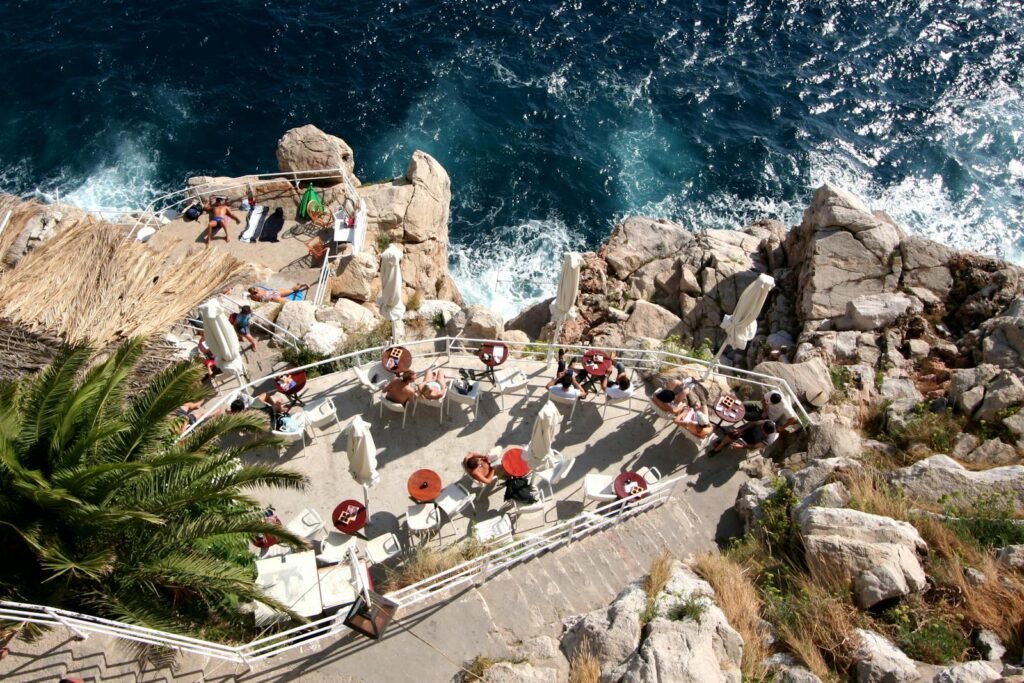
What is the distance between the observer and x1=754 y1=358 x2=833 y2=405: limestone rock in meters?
16.0

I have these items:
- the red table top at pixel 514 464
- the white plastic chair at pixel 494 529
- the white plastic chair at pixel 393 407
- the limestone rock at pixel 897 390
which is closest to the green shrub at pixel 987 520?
the limestone rock at pixel 897 390

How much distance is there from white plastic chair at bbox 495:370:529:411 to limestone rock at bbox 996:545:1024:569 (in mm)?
9082

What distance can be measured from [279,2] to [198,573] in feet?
124

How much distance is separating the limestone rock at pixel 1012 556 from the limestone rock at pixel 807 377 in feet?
18.6

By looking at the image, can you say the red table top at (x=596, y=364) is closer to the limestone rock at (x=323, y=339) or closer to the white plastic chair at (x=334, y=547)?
the limestone rock at (x=323, y=339)

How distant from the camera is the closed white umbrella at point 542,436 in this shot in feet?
42.6

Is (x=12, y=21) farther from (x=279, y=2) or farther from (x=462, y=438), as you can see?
(x=462, y=438)

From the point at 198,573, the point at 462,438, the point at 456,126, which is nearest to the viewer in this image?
the point at 198,573

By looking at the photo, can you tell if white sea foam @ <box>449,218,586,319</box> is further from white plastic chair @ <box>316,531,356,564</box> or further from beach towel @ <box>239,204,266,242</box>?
white plastic chair @ <box>316,531,356,564</box>

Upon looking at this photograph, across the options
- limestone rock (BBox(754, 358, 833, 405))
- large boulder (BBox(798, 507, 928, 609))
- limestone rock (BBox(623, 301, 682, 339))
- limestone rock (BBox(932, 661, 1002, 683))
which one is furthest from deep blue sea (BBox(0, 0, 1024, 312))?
limestone rock (BBox(932, 661, 1002, 683))

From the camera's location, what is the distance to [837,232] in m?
21.6

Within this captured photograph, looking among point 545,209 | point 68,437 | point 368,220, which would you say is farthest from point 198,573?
point 545,209

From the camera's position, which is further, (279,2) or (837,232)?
(279,2)

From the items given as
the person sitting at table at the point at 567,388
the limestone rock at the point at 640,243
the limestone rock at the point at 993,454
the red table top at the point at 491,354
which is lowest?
the limestone rock at the point at 640,243
